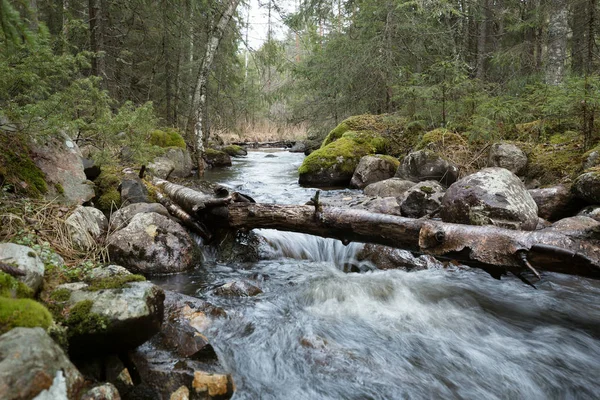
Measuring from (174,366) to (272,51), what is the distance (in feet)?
38.0

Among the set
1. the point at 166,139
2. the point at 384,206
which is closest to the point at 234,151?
the point at 166,139

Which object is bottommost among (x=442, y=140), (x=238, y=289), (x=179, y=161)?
(x=238, y=289)

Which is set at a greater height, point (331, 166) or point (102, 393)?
point (331, 166)

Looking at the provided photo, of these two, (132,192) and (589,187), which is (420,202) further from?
(132,192)

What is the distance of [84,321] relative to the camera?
203 cm

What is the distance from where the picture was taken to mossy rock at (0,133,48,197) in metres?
3.75

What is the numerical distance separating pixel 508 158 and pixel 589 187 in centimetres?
233

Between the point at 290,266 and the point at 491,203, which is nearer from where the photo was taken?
the point at 491,203

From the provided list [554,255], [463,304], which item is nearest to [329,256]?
[463,304]

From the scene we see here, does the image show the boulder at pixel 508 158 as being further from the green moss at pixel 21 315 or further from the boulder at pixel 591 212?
the green moss at pixel 21 315

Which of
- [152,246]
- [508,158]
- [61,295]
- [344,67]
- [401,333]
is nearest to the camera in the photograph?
[61,295]

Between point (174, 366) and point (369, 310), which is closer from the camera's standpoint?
point (174, 366)

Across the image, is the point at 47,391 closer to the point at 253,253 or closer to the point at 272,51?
the point at 253,253

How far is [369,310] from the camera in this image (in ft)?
12.8
